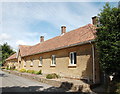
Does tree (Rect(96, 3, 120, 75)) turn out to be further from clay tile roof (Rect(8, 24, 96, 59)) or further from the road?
the road

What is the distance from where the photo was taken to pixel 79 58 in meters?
12.4

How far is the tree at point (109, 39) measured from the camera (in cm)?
732

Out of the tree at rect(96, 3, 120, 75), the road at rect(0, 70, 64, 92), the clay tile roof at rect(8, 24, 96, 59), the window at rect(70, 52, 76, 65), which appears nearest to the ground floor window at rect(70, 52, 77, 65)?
the window at rect(70, 52, 76, 65)

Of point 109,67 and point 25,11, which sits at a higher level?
point 25,11

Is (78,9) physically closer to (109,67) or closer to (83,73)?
(83,73)

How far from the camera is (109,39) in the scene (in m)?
Answer: 7.78

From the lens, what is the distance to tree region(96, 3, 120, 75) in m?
7.32

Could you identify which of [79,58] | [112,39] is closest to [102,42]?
[112,39]

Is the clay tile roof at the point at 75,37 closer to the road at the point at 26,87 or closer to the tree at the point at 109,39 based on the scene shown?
the tree at the point at 109,39

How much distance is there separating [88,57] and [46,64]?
8.56m

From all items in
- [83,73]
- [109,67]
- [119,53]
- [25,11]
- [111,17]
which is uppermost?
[25,11]

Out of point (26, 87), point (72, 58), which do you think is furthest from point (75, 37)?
point (26, 87)

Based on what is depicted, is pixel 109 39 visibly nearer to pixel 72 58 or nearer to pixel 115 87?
pixel 115 87

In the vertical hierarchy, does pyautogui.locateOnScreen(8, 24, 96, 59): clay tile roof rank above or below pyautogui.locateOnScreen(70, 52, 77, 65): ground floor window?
above
